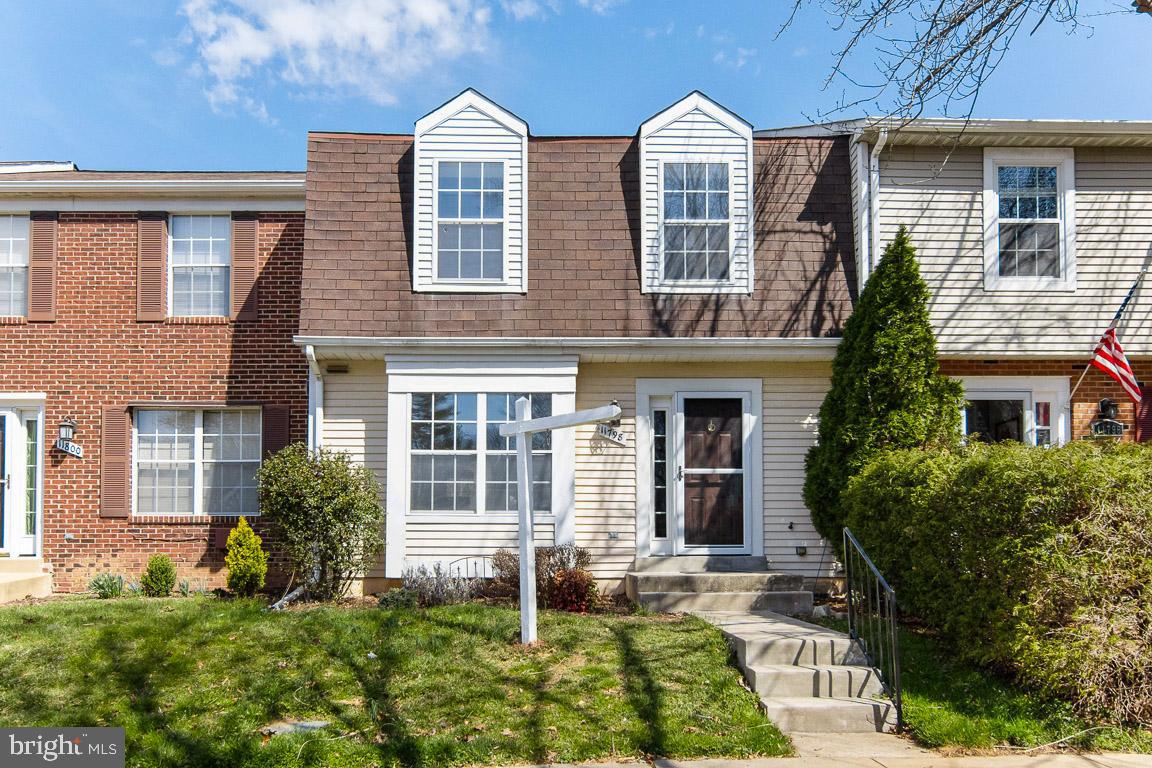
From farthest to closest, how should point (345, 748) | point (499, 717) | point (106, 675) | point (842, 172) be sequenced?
point (842, 172) → point (106, 675) → point (499, 717) → point (345, 748)

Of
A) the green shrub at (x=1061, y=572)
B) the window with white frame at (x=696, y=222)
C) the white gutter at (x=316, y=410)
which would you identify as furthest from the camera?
the window with white frame at (x=696, y=222)

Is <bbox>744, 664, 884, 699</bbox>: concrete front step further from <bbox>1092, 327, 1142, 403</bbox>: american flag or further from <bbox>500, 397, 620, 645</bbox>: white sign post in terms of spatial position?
<bbox>1092, 327, 1142, 403</bbox>: american flag

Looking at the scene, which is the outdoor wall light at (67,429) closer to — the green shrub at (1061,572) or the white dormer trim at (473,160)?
the white dormer trim at (473,160)

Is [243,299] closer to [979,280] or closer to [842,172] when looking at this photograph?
[842,172]

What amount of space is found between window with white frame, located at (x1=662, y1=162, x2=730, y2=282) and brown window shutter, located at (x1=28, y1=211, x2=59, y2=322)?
8.01 metres

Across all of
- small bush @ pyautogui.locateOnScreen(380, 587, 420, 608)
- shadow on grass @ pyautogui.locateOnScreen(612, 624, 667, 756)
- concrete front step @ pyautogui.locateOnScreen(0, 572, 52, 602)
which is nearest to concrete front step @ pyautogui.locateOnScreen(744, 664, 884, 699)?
shadow on grass @ pyautogui.locateOnScreen(612, 624, 667, 756)

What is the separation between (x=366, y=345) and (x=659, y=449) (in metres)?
3.83

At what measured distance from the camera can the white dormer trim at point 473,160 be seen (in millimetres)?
10750

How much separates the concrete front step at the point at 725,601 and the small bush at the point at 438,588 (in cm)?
196

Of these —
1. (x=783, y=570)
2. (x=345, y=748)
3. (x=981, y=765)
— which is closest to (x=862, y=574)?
(x=981, y=765)

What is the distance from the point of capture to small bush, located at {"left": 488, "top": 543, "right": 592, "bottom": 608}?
9.25 metres

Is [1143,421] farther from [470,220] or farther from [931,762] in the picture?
[470,220]

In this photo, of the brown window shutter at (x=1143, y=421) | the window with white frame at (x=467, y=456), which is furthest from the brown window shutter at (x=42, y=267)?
the brown window shutter at (x=1143, y=421)

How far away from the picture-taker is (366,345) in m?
10.3
